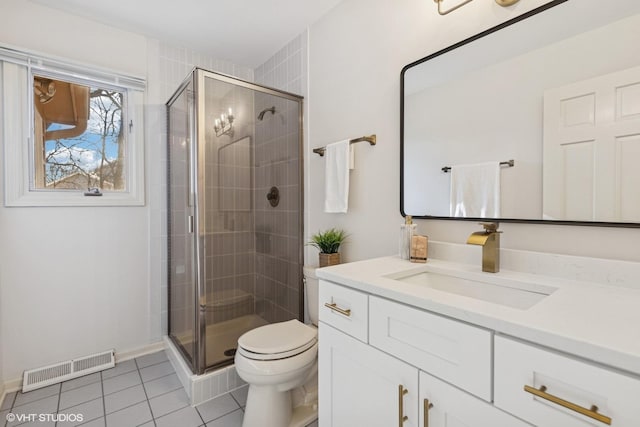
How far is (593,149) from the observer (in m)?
0.93

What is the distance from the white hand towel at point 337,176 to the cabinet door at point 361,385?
31.0 inches

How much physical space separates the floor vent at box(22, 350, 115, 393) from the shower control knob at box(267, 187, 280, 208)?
1532 mm

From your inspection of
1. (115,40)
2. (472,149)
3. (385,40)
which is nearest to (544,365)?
(472,149)

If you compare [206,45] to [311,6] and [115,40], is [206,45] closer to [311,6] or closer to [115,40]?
[115,40]

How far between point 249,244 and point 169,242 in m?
0.72

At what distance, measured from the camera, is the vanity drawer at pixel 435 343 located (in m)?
0.67

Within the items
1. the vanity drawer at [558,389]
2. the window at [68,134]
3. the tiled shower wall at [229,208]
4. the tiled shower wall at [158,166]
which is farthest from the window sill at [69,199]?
the vanity drawer at [558,389]

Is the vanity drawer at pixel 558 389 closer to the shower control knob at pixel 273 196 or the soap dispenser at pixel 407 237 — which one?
the soap dispenser at pixel 407 237

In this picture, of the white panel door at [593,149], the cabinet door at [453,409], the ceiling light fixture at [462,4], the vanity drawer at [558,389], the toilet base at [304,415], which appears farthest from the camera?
the toilet base at [304,415]

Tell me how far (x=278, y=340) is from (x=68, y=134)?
1.94 meters

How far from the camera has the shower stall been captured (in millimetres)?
1768

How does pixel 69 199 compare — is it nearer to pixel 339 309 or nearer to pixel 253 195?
pixel 253 195

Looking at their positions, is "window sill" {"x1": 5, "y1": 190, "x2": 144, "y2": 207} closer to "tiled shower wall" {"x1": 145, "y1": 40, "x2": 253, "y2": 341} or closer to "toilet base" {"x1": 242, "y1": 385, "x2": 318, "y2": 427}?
"tiled shower wall" {"x1": 145, "y1": 40, "x2": 253, "y2": 341}

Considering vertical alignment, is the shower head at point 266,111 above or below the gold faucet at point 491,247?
above
